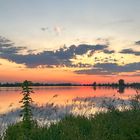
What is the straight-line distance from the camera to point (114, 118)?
52.3 ft

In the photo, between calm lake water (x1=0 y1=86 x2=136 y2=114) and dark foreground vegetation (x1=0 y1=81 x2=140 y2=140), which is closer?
dark foreground vegetation (x1=0 y1=81 x2=140 y2=140)

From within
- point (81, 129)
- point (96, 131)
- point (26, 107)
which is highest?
point (26, 107)

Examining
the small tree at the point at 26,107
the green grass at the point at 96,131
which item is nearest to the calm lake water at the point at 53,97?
the green grass at the point at 96,131

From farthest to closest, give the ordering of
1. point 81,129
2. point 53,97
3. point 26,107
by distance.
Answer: point 53,97 < point 81,129 < point 26,107

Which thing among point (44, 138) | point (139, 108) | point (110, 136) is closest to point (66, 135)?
point (44, 138)

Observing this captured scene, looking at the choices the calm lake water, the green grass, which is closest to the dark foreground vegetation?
the green grass

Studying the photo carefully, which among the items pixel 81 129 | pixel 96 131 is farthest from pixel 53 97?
pixel 96 131

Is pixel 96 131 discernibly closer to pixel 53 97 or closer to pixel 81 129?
pixel 81 129

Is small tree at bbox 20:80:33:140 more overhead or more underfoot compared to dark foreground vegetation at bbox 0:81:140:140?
more overhead

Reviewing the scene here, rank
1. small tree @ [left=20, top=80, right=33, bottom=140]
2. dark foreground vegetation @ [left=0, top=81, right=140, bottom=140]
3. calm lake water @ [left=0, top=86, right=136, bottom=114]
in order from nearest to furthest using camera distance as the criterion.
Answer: small tree @ [left=20, top=80, right=33, bottom=140], dark foreground vegetation @ [left=0, top=81, right=140, bottom=140], calm lake water @ [left=0, top=86, right=136, bottom=114]

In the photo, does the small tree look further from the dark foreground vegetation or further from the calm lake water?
the calm lake water

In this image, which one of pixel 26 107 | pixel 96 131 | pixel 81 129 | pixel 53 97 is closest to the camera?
pixel 26 107

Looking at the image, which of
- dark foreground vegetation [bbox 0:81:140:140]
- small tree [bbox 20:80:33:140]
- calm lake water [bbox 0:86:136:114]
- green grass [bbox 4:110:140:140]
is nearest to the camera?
small tree [bbox 20:80:33:140]

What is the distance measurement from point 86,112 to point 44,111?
9.74 feet
